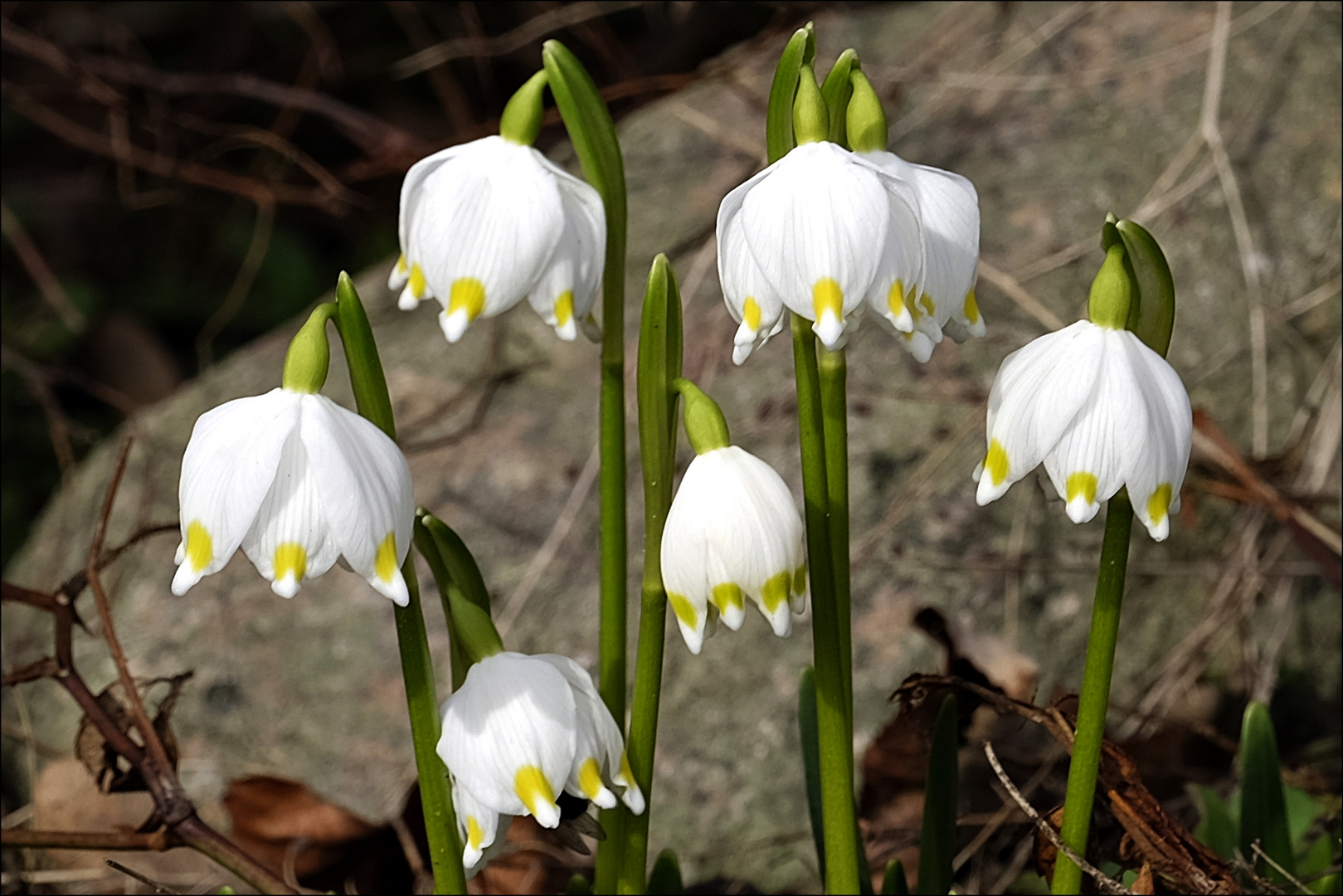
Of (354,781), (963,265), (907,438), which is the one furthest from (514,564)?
(963,265)

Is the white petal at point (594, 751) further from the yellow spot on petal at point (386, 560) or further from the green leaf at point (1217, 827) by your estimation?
the green leaf at point (1217, 827)

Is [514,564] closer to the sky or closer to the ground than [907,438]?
closer to the ground

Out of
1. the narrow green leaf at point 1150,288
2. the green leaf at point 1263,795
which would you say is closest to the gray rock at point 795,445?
the green leaf at point 1263,795

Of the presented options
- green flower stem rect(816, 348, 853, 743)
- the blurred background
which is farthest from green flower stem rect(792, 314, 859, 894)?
the blurred background

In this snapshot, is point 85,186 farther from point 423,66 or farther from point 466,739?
point 466,739

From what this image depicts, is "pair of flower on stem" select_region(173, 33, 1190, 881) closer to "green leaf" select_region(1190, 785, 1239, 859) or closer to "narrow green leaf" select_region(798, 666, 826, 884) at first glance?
"narrow green leaf" select_region(798, 666, 826, 884)
